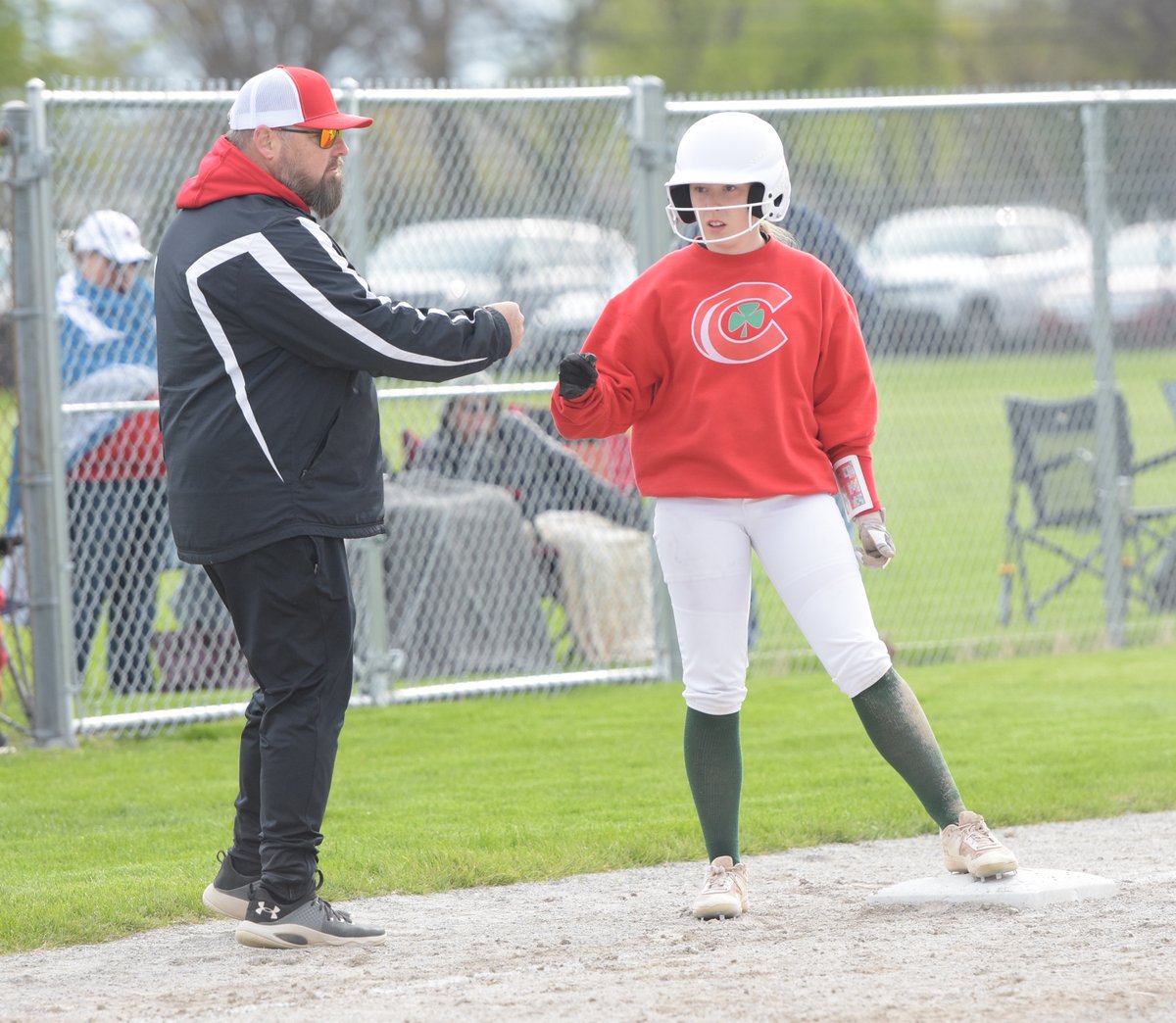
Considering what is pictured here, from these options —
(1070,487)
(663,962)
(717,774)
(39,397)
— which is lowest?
(663,962)

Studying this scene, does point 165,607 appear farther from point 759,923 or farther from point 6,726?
point 759,923

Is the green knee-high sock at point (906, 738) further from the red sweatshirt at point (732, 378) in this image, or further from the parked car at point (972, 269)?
the parked car at point (972, 269)

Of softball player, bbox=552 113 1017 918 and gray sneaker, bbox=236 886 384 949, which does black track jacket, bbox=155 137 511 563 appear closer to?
softball player, bbox=552 113 1017 918

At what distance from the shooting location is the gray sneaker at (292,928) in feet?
16.1

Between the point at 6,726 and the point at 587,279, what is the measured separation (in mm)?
3336

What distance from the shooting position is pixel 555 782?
7.02 m

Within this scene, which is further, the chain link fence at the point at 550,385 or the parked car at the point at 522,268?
the parked car at the point at 522,268

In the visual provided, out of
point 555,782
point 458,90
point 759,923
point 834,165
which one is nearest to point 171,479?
point 759,923

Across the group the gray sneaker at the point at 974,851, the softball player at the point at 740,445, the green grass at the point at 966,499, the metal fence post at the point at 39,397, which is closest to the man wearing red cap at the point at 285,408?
the softball player at the point at 740,445

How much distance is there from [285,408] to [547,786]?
2599 mm

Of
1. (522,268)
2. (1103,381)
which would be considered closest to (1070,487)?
(1103,381)

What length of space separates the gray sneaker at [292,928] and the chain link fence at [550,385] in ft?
10.6

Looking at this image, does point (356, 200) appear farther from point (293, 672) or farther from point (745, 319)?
point (293, 672)

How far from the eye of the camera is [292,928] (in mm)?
4898
